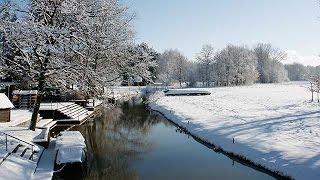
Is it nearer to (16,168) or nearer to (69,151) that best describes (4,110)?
(69,151)

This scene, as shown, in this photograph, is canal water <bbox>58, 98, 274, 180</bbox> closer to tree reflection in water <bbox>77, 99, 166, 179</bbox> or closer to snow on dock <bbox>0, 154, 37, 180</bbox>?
tree reflection in water <bbox>77, 99, 166, 179</bbox>

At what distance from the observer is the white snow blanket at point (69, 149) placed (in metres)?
19.8

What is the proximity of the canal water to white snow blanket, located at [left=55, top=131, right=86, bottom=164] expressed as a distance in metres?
0.76

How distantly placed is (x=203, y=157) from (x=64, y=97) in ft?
103

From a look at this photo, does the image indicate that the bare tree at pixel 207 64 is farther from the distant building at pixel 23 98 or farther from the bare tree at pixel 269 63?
the distant building at pixel 23 98

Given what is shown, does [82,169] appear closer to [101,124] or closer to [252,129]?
[252,129]

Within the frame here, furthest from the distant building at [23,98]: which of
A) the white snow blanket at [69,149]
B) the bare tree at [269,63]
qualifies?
the bare tree at [269,63]

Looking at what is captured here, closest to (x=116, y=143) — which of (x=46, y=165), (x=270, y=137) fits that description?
(x=46, y=165)

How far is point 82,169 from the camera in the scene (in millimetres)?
19938

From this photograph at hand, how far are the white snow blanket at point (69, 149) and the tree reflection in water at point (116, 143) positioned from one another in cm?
100

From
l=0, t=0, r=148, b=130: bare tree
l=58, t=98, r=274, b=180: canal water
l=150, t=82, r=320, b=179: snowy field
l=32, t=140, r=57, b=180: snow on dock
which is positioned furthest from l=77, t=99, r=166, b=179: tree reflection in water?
l=150, t=82, r=320, b=179: snowy field

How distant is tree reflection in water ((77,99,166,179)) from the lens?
67.5 ft

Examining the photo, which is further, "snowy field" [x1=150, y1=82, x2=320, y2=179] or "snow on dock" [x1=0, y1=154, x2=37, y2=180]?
"snowy field" [x1=150, y1=82, x2=320, y2=179]

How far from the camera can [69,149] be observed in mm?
21016
